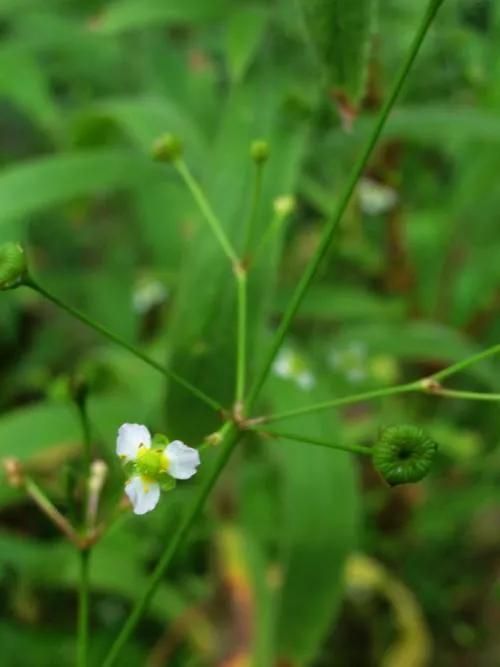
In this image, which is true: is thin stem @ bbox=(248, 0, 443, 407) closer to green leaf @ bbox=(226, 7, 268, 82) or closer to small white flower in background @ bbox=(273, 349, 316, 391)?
green leaf @ bbox=(226, 7, 268, 82)

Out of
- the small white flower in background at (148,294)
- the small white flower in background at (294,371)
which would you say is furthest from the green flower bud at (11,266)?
the small white flower in background at (148,294)

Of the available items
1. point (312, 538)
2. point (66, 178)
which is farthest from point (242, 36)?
point (312, 538)

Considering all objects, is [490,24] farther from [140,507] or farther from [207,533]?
[140,507]

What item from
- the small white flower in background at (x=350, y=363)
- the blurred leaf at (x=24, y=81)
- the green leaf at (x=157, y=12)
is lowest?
the small white flower in background at (x=350, y=363)

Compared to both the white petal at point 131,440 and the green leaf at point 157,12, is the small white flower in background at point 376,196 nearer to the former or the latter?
the green leaf at point 157,12

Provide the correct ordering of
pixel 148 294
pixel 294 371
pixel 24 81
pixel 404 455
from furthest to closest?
1. pixel 148 294
2. pixel 24 81
3. pixel 294 371
4. pixel 404 455

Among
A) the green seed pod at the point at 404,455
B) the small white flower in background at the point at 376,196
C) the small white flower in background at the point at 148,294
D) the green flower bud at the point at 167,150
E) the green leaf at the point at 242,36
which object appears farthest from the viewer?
the small white flower in background at the point at 148,294

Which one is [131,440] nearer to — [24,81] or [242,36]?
[242,36]
